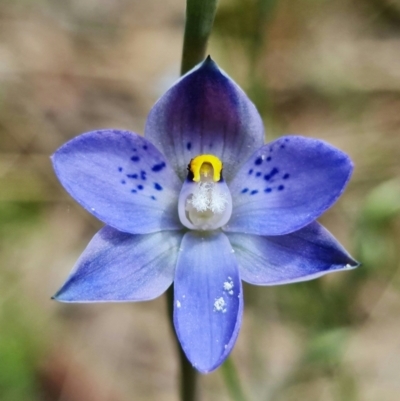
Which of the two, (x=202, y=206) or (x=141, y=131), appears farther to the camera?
(x=141, y=131)

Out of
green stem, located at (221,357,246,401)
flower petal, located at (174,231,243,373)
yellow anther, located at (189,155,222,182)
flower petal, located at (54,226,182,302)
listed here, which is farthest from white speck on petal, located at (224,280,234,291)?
green stem, located at (221,357,246,401)

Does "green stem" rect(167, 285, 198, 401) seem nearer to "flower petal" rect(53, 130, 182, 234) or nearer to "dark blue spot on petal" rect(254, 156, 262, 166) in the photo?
"flower petal" rect(53, 130, 182, 234)

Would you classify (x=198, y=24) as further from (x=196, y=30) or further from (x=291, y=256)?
(x=291, y=256)

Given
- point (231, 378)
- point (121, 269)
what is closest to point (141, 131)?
point (231, 378)

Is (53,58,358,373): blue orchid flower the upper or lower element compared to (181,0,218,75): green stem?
lower

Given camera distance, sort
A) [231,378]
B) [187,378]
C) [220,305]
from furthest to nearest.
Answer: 1. [231,378]
2. [187,378]
3. [220,305]

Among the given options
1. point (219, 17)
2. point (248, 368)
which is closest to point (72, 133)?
point (219, 17)

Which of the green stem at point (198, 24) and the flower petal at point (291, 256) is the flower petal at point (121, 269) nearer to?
the flower petal at point (291, 256)
